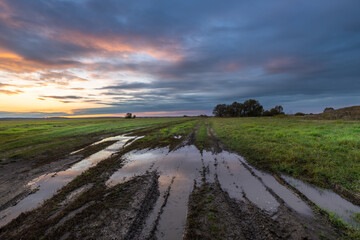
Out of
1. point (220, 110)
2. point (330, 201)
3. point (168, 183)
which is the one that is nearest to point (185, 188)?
point (168, 183)

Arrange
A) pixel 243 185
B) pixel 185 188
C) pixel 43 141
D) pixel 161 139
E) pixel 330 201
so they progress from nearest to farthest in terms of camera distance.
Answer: pixel 330 201 → pixel 185 188 → pixel 243 185 → pixel 43 141 → pixel 161 139

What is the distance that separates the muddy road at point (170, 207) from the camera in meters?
3.37

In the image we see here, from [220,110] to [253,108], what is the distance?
1094 inches

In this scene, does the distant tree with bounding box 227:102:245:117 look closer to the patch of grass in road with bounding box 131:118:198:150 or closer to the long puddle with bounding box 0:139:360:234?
the patch of grass in road with bounding box 131:118:198:150

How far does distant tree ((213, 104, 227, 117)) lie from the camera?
126688 mm

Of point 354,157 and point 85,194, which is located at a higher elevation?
point 354,157

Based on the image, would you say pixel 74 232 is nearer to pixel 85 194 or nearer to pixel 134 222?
pixel 134 222

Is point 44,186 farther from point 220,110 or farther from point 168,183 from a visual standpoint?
point 220,110

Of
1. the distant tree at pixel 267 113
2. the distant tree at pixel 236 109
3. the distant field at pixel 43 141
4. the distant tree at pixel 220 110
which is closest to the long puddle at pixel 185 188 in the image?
the distant field at pixel 43 141

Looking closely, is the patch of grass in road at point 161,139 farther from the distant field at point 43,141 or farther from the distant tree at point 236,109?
the distant tree at point 236,109

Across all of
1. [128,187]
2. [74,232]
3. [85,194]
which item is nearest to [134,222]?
[74,232]

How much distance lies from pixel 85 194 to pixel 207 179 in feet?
14.7

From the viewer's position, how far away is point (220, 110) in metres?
130

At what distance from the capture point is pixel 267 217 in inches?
148
